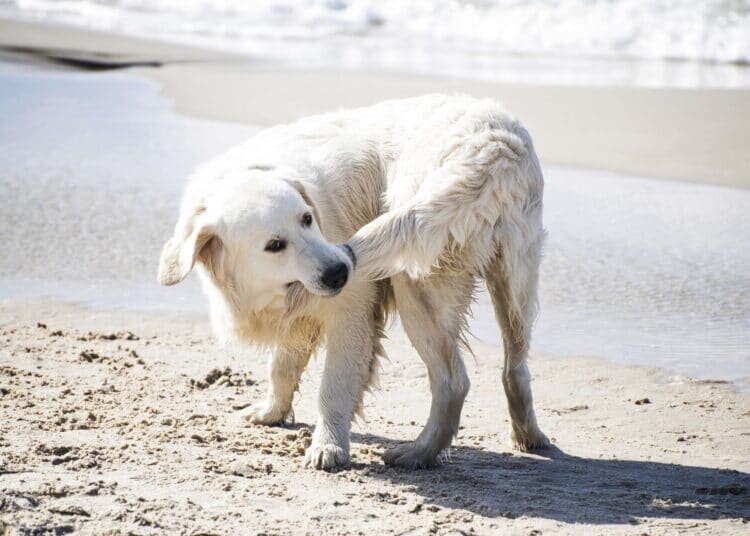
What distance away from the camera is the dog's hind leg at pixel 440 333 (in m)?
4.89

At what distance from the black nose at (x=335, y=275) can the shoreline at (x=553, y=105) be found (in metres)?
4.81

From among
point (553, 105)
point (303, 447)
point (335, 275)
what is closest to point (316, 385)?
point (303, 447)

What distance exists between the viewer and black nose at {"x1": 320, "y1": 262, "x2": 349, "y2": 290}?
14.7 feet

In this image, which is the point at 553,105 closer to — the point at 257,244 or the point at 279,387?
the point at 279,387

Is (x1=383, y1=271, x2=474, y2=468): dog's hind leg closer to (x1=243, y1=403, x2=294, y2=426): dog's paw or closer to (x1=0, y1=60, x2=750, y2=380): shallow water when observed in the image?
(x1=243, y1=403, x2=294, y2=426): dog's paw

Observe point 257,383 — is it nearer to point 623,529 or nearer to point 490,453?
point 490,453

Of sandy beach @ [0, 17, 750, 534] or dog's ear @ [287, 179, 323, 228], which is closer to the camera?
sandy beach @ [0, 17, 750, 534]

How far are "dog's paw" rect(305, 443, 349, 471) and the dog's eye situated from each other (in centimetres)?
93

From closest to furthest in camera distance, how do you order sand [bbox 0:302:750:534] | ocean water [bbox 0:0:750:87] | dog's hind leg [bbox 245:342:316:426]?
1. sand [bbox 0:302:750:534]
2. dog's hind leg [bbox 245:342:316:426]
3. ocean water [bbox 0:0:750:87]

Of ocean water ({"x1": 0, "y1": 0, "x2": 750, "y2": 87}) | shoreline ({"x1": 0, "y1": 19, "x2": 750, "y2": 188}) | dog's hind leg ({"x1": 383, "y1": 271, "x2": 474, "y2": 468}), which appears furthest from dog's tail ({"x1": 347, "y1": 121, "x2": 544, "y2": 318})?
ocean water ({"x1": 0, "y1": 0, "x2": 750, "y2": 87})

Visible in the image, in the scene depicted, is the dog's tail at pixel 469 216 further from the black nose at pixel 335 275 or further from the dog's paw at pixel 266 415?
the dog's paw at pixel 266 415

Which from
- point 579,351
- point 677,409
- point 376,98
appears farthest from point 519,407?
point 376,98

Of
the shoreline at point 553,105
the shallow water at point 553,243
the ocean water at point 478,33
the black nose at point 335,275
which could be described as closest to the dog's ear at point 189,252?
the black nose at point 335,275

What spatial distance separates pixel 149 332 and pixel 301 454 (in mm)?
2062
